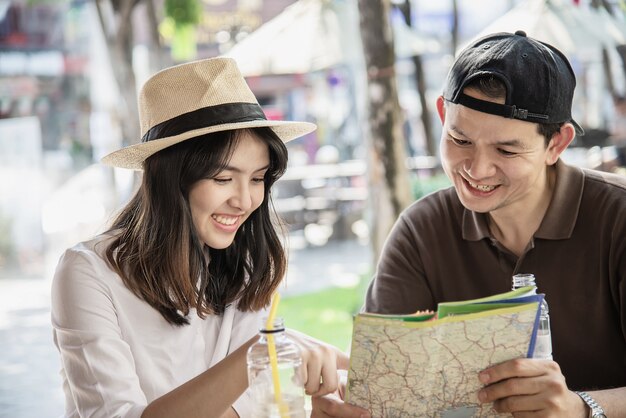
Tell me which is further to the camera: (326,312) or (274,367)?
(326,312)

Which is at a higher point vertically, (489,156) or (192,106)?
(192,106)

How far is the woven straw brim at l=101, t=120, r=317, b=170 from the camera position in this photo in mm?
2143

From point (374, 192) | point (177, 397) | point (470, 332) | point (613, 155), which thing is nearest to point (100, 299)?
point (177, 397)

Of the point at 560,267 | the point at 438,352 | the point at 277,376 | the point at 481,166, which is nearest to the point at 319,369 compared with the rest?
the point at 277,376

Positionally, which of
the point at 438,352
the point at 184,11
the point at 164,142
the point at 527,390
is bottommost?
the point at 527,390

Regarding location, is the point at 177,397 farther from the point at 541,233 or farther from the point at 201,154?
the point at 541,233

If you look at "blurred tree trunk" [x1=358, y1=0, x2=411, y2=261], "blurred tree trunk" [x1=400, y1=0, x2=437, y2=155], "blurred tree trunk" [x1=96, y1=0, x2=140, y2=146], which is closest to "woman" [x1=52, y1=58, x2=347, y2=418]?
"blurred tree trunk" [x1=358, y1=0, x2=411, y2=261]

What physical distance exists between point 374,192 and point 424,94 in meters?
3.61

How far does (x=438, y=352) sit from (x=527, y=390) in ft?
0.71

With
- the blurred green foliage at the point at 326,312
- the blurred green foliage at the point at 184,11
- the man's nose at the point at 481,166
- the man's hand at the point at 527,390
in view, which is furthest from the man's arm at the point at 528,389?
the blurred green foliage at the point at 184,11

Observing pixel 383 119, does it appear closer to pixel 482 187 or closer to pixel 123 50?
pixel 123 50

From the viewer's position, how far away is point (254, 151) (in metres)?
2.23

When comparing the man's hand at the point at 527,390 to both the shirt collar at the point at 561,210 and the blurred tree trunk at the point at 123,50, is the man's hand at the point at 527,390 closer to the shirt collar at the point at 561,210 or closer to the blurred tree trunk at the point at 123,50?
the shirt collar at the point at 561,210

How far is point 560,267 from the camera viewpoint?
2.27 meters
